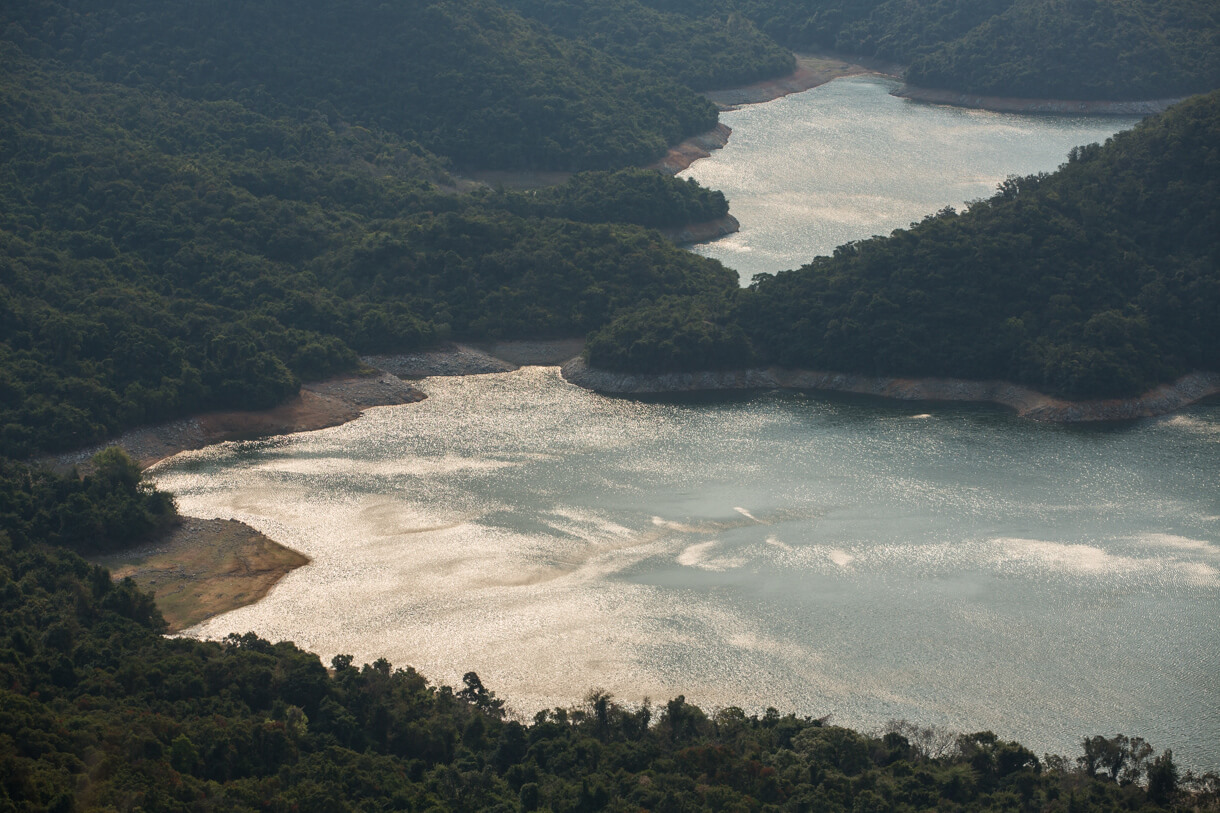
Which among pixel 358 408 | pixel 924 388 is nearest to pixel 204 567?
pixel 358 408

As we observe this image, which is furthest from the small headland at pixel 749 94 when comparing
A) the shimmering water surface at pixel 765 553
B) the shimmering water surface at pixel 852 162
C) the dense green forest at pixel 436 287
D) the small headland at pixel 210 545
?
the small headland at pixel 210 545

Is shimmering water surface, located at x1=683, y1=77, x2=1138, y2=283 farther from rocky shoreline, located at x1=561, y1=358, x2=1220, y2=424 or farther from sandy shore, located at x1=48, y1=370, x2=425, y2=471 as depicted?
sandy shore, located at x1=48, y1=370, x2=425, y2=471

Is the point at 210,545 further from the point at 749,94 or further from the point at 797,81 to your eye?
the point at 797,81

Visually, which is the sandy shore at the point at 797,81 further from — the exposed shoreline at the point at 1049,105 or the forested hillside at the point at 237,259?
the forested hillside at the point at 237,259

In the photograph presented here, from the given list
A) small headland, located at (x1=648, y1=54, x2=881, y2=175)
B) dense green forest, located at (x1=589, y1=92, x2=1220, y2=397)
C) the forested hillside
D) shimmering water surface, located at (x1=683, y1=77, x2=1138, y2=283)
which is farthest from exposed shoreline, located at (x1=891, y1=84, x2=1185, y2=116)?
dense green forest, located at (x1=589, y1=92, x2=1220, y2=397)

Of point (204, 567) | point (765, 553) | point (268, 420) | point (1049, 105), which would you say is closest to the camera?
point (765, 553)
